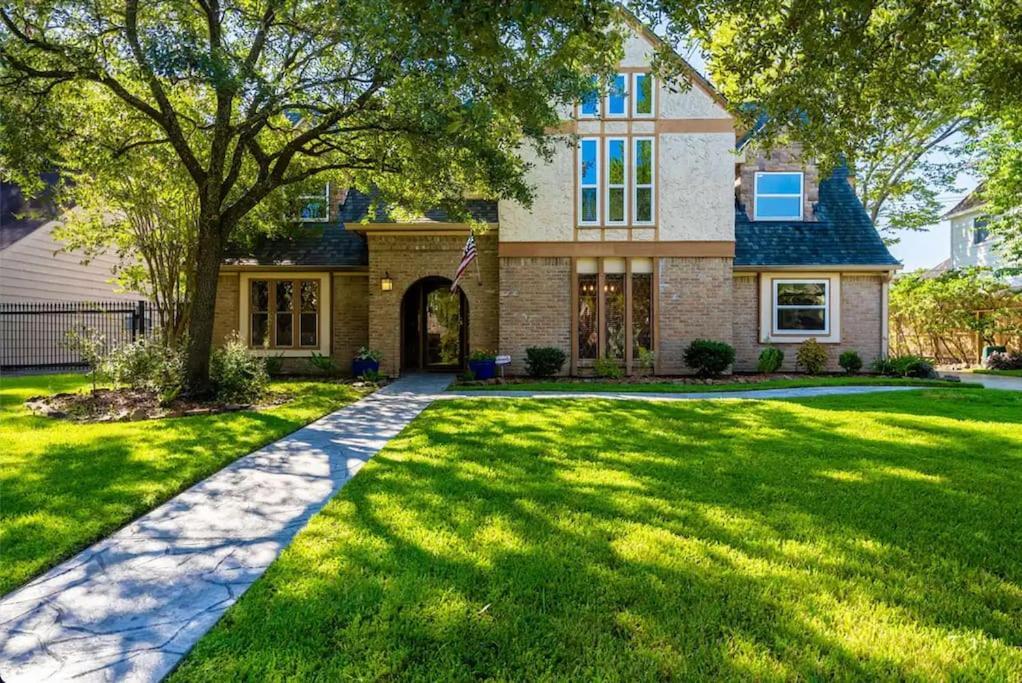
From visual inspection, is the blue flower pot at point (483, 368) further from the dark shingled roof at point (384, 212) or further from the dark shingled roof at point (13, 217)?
the dark shingled roof at point (13, 217)

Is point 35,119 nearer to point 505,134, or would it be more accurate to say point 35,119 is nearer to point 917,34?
point 505,134

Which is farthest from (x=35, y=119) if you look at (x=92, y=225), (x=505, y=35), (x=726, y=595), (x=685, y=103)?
(x=685, y=103)

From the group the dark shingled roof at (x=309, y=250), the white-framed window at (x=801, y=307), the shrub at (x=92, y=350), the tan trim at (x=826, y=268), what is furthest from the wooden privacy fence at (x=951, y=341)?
the shrub at (x=92, y=350)

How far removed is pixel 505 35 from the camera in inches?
206

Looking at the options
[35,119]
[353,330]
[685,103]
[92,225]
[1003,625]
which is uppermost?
[685,103]

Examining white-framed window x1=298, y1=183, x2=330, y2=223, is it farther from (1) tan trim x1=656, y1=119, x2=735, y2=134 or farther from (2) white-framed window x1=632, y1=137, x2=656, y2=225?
(1) tan trim x1=656, y1=119, x2=735, y2=134

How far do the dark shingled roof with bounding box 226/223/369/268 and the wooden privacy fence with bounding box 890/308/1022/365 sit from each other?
63.8 ft

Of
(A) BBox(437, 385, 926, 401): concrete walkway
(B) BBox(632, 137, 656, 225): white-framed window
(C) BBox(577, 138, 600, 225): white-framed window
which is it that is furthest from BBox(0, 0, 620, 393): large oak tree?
(B) BBox(632, 137, 656, 225): white-framed window

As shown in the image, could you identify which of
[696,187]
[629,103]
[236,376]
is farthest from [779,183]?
[236,376]

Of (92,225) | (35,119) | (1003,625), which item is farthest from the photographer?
(92,225)

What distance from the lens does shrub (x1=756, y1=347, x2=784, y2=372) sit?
48.3ft

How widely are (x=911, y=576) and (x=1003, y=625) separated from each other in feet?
1.60

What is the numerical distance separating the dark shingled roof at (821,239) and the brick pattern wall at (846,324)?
1.99 feet

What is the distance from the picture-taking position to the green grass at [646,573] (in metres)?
2.38
